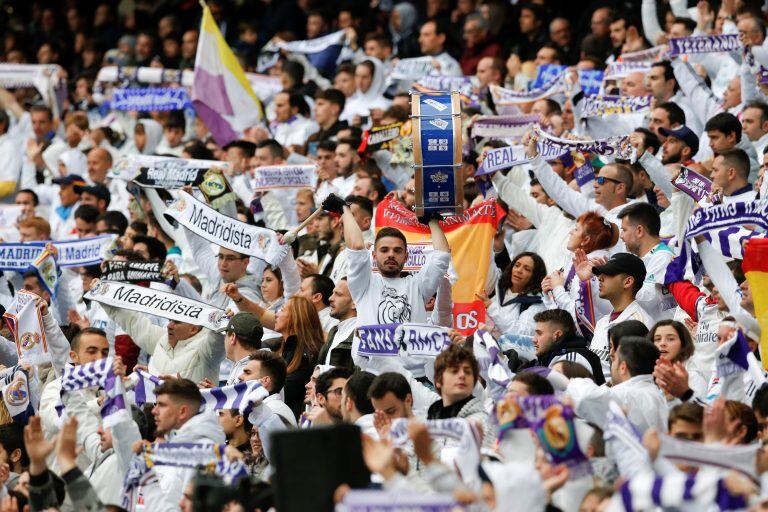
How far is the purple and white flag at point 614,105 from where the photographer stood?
13852 mm

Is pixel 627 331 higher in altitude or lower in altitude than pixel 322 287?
lower

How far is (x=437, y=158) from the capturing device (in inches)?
392

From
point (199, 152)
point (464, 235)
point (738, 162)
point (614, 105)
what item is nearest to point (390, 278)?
point (464, 235)

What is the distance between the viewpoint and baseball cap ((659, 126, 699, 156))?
12.5 meters

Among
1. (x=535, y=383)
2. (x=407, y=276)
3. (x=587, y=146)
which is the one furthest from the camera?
(x=587, y=146)

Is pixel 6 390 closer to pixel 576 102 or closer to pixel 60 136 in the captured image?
pixel 576 102

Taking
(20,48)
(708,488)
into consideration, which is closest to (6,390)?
(708,488)

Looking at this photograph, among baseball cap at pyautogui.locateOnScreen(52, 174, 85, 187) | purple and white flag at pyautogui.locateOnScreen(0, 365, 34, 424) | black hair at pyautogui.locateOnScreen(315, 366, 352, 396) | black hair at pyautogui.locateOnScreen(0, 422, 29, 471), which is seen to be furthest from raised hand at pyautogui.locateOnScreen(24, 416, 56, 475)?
baseball cap at pyautogui.locateOnScreen(52, 174, 85, 187)

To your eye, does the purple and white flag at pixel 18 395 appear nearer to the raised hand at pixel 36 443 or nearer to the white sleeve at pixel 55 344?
the white sleeve at pixel 55 344

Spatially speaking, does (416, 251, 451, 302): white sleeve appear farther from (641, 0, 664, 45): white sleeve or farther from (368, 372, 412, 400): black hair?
(641, 0, 664, 45): white sleeve

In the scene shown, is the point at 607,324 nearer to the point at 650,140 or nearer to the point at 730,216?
the point at 730,216

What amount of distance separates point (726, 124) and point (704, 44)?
174 cm

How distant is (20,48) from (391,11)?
592 cm

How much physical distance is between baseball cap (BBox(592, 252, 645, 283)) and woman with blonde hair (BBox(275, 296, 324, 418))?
2.02 m
